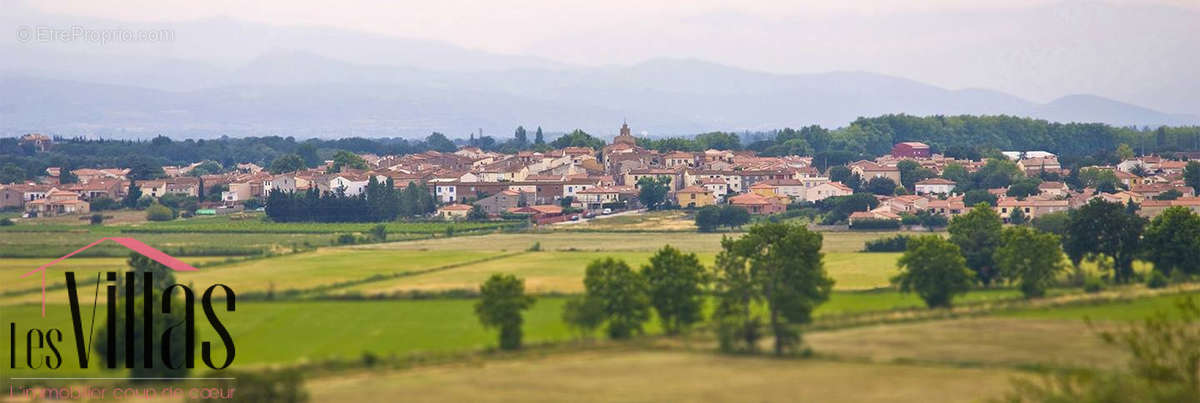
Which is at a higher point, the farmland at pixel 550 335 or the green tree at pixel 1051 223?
the green tree at pixel 1051 223

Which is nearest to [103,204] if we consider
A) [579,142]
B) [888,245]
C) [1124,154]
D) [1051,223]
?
[888,245]

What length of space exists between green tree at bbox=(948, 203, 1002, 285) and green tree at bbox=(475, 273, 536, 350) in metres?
7.88

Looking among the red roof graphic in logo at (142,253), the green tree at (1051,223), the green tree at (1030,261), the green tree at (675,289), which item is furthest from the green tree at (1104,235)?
the red roof graphic in logo at (142,253)

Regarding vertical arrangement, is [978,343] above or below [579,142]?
below

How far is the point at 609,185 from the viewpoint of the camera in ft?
159

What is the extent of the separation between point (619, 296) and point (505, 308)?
55.5 inches

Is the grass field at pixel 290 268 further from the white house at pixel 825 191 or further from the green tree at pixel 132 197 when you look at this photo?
the white house at pixel 825 191

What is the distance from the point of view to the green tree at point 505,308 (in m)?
17.7

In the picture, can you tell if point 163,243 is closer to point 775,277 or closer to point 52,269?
point 52,269

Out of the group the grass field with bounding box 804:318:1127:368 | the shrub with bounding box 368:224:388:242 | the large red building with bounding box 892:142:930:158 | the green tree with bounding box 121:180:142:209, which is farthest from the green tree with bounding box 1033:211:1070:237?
the large red building with bounding box 892:142:930:158

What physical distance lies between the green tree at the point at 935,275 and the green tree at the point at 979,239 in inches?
55.3

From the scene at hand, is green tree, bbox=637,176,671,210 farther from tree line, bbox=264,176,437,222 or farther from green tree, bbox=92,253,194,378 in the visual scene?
green tree, bbox=92,253,194,378

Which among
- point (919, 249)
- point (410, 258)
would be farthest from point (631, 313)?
point (410, 258)

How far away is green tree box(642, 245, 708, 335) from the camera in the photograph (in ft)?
62.2
